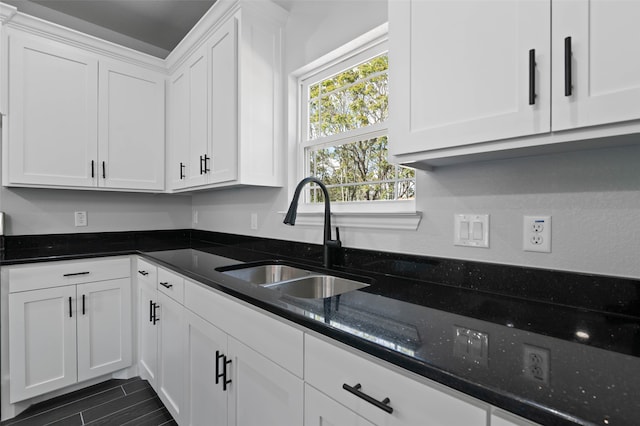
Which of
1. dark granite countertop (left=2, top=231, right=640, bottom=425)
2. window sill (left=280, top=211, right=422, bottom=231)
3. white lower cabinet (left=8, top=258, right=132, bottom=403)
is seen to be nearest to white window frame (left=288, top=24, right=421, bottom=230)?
window sill (left=280, top=211, right=422, bottom=231)

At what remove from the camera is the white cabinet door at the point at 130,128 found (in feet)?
7.83

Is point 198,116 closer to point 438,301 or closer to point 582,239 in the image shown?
point 438,301

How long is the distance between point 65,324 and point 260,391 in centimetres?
173

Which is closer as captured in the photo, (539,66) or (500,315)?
(539,66)

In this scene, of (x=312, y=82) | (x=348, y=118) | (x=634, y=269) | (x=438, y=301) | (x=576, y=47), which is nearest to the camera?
(x=576, y=47)

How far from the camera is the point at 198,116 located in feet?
7.20

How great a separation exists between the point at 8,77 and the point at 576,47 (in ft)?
9.73

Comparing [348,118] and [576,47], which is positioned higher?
[348,118]

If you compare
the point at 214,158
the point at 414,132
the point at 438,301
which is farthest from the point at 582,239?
the point at 214,158

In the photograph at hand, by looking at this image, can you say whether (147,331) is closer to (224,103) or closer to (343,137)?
(224,103)

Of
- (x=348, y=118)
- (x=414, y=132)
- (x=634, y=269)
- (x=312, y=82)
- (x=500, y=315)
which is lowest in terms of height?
(x=500, y=315)

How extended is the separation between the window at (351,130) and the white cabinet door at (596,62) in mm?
765

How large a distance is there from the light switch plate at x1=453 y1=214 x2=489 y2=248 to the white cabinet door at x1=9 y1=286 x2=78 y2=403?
235cm

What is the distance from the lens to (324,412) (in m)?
0.85
